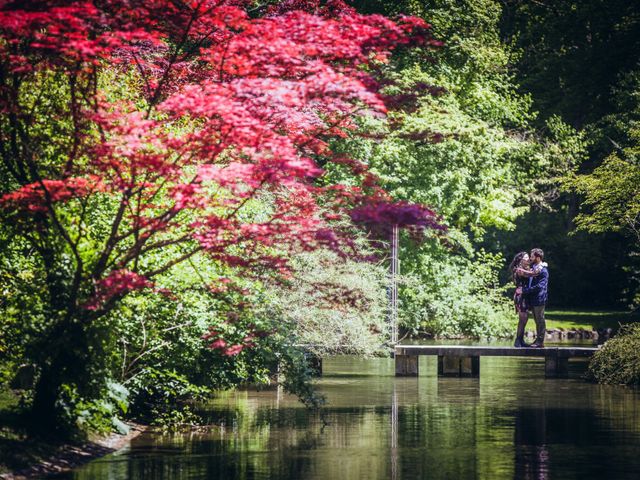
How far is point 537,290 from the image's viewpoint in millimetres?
25469

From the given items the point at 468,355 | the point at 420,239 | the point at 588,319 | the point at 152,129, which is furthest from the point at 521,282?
the point at 588,319

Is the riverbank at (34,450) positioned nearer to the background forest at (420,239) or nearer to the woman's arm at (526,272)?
the background forest at (420,239)

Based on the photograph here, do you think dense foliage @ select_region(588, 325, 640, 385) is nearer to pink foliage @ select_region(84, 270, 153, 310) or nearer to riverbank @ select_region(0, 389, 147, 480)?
riverbank @ select_region(0, 389, 147, 480)

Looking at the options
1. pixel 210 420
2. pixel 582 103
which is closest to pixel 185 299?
pixel 210 420

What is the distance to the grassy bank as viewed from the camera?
47.1 m

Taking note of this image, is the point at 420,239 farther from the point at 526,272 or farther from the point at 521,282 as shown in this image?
the point at 521,282

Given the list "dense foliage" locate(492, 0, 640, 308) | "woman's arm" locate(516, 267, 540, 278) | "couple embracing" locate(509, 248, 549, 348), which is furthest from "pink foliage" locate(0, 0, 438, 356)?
"dense foliage" locate(492, 0, 640, 308)

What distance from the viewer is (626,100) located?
4841 cm

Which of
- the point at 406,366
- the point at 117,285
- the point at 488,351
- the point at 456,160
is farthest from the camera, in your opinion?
the point at 456,160

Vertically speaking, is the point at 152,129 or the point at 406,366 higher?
the point at 152,129

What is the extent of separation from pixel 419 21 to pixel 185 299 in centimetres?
533

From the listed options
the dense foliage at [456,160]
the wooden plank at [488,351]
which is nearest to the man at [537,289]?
the wooden plank at [488,351]

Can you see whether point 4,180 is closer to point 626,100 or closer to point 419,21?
point 419,21

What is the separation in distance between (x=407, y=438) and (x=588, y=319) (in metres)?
36.3
